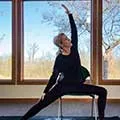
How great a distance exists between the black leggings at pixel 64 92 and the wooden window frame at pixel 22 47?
98 centimetres

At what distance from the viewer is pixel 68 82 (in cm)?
470

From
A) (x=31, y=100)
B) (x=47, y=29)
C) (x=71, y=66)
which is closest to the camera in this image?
(x=71, y=66)

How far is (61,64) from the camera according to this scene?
15.3ft

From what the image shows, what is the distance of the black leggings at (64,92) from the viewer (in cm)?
464

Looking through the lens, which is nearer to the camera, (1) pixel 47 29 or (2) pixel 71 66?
(2) pixel 71 66

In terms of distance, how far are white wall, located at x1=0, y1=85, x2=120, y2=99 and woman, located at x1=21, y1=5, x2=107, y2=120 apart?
95 centimetres

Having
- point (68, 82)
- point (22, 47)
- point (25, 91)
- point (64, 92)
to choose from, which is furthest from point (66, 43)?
point (25, 91)

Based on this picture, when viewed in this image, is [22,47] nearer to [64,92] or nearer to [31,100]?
[31,100]

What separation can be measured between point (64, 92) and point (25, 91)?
1121 millimetres

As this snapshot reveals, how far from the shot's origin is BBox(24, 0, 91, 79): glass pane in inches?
225

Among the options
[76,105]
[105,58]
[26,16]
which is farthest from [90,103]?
[26,16]

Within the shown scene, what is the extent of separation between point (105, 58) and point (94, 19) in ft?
2.10

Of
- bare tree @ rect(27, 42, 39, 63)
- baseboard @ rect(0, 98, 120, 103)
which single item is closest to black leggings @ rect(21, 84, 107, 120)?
baseboard @ rect(0, 98, 120, 103)

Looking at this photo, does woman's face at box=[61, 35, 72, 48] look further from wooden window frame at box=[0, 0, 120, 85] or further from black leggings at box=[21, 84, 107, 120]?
wooden window frame at box=[0, 0, 120, 85]
